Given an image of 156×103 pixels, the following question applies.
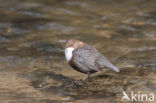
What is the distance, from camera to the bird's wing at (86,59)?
5.74 meters

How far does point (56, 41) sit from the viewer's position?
27.5 feet

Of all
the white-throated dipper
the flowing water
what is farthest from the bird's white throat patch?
the flowing water

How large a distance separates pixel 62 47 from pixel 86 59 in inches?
91.2


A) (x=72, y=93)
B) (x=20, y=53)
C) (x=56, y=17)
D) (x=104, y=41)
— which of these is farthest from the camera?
(x=56, y=17)

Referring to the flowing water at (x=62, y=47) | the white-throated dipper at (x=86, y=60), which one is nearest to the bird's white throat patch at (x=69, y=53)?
the white-throated dipper at (x=86, y=60)

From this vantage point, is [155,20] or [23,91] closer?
[23,91]

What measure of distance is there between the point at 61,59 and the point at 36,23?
2792mm

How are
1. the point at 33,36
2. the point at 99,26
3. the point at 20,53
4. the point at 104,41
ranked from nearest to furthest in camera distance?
1. the point at 20,53
2. the point at 104,41
3. the point at 33,36
4. the point at 99,26

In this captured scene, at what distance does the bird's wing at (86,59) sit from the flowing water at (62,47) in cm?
36

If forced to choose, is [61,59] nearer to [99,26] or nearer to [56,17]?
[99,26]

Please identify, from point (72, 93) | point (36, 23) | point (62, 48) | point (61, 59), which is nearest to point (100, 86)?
point (72, 93)

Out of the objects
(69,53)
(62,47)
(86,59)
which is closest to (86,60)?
(86,59)

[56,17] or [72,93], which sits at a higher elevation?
[56,17]

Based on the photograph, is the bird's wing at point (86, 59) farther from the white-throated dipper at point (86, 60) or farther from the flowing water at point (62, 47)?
the flowing water at point (62, 47)
